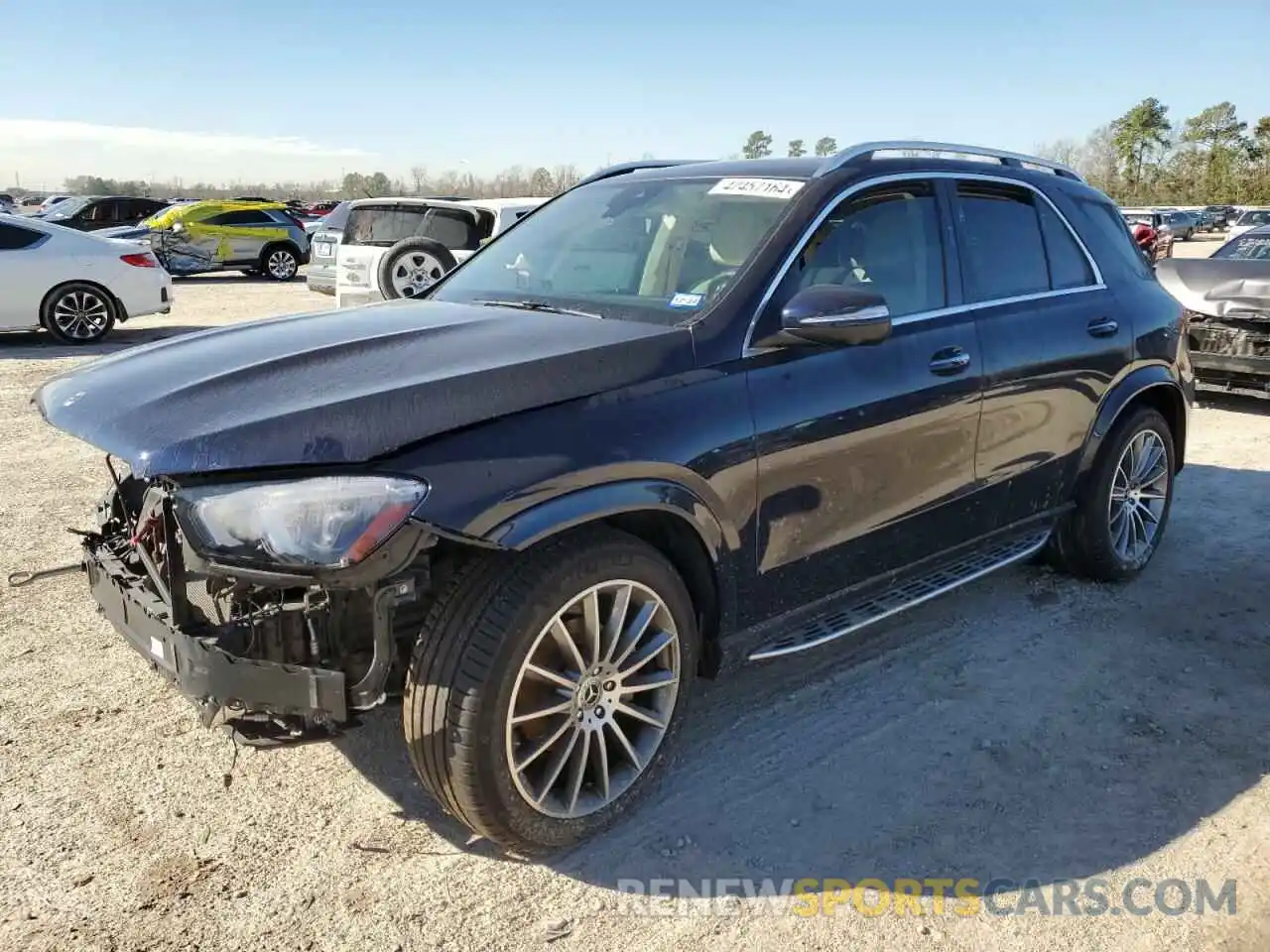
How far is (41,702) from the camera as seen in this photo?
3.51 m

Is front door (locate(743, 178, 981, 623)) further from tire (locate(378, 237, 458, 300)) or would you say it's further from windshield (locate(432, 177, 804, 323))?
tire (locate(378, 237, 458, 300))

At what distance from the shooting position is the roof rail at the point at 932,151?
3520 millimetres

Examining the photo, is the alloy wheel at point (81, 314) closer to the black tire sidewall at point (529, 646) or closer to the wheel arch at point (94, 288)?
the wheel arch at point (94, 288)

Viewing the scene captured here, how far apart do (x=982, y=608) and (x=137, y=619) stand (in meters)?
3.41

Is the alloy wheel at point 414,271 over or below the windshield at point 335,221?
below

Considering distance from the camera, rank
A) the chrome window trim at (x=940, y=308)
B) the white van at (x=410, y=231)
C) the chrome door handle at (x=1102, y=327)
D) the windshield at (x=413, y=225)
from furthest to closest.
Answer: the windshield at (x=413, y=225) < the white van at (x=410, y=231) < the chrome door handle at (x=1102, y=327) < the chrome window trim at (x=940, y=308)

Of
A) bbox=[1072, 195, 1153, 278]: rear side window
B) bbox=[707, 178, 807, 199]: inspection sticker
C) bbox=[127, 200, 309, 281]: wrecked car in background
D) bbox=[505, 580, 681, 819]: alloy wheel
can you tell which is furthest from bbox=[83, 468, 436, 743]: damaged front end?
bbox=[127, 200, 309, 281]: wrecked car in background

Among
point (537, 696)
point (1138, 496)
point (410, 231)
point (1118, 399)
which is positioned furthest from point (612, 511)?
point (410, 231)

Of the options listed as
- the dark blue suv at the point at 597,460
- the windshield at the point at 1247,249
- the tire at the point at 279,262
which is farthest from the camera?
the tire at the point at 279,262

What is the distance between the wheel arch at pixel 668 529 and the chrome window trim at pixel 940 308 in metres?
0.54

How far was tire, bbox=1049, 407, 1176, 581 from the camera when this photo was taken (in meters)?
4.56

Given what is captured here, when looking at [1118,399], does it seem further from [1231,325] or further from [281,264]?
[281,264]

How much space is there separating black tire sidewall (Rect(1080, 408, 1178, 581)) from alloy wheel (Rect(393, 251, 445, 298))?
580 cm

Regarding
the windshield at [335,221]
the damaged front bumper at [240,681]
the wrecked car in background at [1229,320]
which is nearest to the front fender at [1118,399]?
the damaged front bumper at [240,681]
